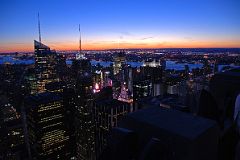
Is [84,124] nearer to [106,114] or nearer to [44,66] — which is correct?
[106,114]

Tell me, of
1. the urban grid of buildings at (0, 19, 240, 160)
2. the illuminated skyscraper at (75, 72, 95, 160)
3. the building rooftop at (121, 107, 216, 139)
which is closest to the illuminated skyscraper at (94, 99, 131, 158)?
the urban grid of buildings at (0, 19, 240, 160)

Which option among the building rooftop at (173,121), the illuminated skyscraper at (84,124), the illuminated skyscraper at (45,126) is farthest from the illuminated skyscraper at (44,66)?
the building rooftop at (173,121)

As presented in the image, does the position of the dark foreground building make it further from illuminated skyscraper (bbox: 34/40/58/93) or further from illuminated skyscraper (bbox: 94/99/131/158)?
illuminated skyscraper (bbox: 34/40/58/93)

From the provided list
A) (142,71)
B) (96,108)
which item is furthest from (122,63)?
(96,108)

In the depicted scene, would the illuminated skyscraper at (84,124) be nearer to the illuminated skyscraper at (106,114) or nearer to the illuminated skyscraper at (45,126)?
the illuminated skyscraper at (106,114)

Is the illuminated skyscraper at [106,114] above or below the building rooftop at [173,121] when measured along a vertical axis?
below

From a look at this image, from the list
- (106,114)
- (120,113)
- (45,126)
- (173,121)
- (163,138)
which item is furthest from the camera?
(106,114)

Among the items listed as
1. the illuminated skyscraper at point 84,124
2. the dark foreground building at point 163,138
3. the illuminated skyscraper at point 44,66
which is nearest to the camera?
the dark foreground building at point 163,138

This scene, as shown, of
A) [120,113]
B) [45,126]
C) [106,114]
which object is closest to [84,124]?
[106,114]

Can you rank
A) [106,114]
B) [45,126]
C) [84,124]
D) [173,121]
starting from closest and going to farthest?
[173,121]
[45,126]
[106,114]
[84,124]
